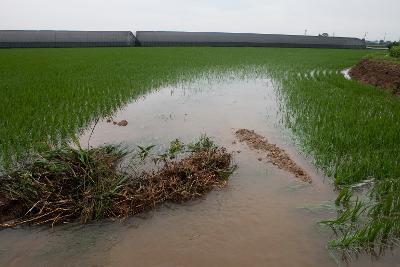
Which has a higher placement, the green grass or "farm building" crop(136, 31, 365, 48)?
"farm building" crop(136, 31, 365, 48)

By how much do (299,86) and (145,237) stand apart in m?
8.80

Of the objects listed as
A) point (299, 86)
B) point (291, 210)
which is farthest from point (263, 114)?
point (291, 210)

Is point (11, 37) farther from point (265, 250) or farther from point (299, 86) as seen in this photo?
point (265, 250)

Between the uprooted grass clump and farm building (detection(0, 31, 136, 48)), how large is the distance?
111ft

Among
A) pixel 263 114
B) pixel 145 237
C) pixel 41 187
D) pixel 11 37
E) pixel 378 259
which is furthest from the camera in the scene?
pixel 11 37

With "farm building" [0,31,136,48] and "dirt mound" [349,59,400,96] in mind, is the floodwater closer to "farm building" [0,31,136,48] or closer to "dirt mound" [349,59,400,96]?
"dirt mound" [349,59,400,96]

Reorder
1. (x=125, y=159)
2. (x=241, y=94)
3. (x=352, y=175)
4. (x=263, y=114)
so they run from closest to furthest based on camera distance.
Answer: (x=352, y=175)
(x=125, y=159)
(x=263, y=114)
(x=241, y=94)

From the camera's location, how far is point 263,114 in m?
7.87

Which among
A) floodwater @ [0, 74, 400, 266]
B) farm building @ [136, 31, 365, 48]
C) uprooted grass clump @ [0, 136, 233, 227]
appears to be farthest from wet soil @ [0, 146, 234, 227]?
farm building @ [136, 31, 365, 48]

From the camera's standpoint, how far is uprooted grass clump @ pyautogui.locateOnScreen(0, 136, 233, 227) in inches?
134

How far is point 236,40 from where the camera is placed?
40.5 metres

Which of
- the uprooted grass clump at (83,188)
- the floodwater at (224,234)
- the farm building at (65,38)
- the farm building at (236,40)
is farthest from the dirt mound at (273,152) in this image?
the farm building at (236,40)

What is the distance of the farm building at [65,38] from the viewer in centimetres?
3310

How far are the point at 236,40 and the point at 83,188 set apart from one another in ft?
128
